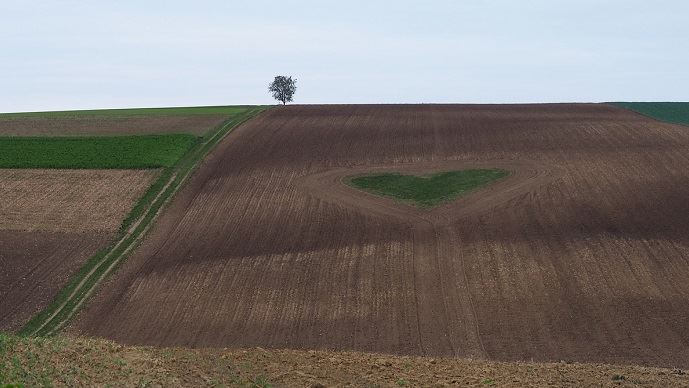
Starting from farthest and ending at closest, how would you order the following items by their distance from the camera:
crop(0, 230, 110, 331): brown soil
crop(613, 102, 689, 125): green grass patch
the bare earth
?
1. crop(613, 102, 689, 125): green grass patch
2. the bare earth
3. crop(0, 230, 110, 331): brown soil

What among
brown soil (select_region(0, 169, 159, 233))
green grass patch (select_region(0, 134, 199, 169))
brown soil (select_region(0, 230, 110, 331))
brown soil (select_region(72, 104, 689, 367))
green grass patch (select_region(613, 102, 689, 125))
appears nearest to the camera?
brown soil (select_region(72, 104, 689, 367))

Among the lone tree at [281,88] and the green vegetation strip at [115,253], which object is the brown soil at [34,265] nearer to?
the green vegetation strip at [115,253]

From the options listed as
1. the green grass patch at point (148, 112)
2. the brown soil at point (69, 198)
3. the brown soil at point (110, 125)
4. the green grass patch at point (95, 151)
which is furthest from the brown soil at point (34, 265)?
the green grass patch at point (148, 112)

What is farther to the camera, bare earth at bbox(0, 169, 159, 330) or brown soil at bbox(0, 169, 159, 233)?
brown soil at bbox(0, 169, 159, 233)

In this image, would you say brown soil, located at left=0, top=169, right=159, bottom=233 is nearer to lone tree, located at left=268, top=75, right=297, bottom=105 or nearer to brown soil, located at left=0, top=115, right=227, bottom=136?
brown soil, located at left=0, top=115, right=227, bottom=136

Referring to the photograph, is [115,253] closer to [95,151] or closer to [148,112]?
[95,151]

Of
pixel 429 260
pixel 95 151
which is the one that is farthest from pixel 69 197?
pixel 429 260

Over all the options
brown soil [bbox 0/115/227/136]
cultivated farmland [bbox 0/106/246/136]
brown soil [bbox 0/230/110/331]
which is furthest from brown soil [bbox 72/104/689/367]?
cultivated farmland [bbox 0/106/246/136]
